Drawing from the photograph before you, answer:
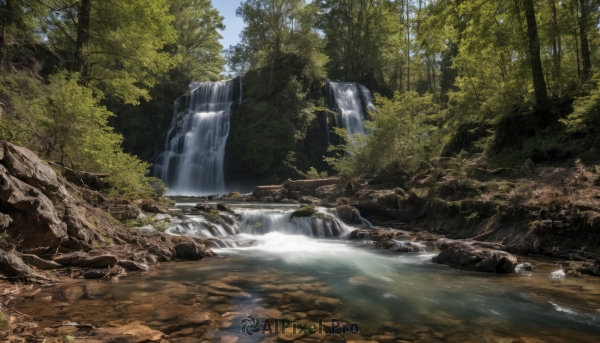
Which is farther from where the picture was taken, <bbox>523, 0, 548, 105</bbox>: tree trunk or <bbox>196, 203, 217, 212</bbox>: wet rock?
<bbox>196, 203, 217, 212</bbox>: wet rock

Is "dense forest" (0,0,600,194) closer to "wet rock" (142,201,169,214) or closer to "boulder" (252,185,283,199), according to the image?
"wet rock" (142,201,169,214)

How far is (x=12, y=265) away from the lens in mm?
4375

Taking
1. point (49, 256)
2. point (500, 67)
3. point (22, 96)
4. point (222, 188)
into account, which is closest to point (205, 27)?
point (222, 188)

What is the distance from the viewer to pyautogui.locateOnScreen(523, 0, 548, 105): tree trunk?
11.3 meters

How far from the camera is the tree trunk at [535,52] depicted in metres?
11.3

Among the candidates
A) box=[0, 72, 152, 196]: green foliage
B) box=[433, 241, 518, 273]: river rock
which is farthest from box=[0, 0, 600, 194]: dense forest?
box=[433, 241, 518, 273]: river rock

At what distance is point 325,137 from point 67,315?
2666 centimetres

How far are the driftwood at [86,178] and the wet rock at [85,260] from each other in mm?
2779

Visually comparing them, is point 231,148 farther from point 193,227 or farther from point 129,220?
point 129,220

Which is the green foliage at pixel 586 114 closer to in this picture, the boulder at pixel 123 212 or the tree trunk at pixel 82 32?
the boulder at pixel 123 212

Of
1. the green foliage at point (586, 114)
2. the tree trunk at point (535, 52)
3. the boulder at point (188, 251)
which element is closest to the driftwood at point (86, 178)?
the boulder at point (188, 251)

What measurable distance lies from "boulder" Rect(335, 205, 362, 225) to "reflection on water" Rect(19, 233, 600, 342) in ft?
18.5

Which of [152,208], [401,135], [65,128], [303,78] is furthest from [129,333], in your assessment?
[303,78]

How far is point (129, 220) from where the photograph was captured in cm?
815
